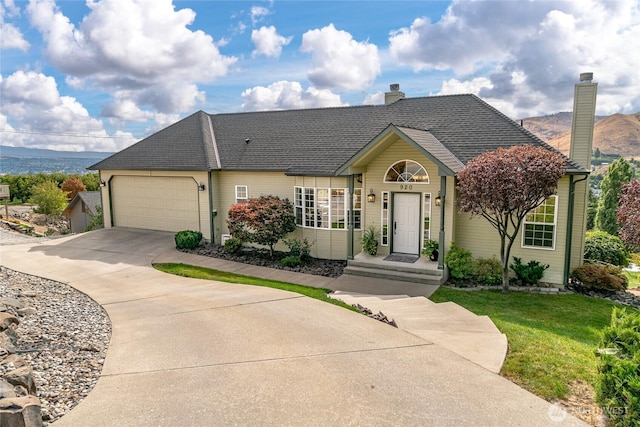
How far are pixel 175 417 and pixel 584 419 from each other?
15.9 feet

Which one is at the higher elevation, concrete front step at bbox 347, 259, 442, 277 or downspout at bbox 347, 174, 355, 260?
downspout at bbox 347, 174, 355, 260

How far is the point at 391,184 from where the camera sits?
1395 centimetres

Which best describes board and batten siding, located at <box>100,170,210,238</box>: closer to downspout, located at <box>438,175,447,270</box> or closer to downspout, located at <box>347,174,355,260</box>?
downspout, located at <box>347,174,355,260</box>

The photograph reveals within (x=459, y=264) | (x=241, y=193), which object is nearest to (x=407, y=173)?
(x=459, y=264)

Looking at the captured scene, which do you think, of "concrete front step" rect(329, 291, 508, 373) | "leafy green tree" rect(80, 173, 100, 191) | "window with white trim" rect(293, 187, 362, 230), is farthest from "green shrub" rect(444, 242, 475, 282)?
"leafy green tree" rect(80, 173, 100, 191)

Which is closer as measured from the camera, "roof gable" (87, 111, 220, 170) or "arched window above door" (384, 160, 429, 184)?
"arched window above door" (384, 160, 429, 184)

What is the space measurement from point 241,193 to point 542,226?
11.1 metres

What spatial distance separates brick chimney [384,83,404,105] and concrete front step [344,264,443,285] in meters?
8.17

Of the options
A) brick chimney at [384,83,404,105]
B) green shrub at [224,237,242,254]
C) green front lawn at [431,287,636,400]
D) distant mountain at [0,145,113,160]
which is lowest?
green front lawn at [431,287,636,400]

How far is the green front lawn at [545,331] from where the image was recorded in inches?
233

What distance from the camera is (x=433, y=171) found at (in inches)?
523

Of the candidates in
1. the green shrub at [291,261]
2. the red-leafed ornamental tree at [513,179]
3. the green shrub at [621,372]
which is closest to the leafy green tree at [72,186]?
the green shrub at [291,261]

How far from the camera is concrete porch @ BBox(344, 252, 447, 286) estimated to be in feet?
40.1

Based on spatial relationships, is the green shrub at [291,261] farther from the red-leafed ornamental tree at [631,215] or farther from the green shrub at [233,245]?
the red-leafed ornamental tree at [631,215]
